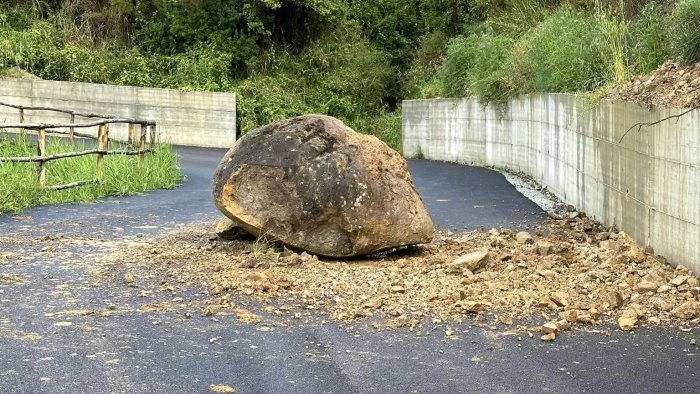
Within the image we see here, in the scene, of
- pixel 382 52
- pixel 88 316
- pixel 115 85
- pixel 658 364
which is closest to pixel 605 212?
pixel 658 364

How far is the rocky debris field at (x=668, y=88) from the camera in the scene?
9492 mm

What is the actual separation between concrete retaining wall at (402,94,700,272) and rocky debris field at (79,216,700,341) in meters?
0.35

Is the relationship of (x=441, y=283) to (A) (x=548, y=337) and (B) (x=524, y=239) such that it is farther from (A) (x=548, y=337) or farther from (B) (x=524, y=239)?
(B) (x=524, y=239)

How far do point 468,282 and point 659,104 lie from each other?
9.59ft

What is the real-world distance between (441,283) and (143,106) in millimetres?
21822

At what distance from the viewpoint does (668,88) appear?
1028 cm

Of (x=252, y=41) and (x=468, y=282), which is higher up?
(x=252, y=41)

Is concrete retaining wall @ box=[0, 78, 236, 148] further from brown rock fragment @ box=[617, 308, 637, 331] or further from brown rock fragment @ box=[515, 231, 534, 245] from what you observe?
brown rock fragment @ box=[617, 308, 637, 331]

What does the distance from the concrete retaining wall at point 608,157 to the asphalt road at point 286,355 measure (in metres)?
2.11

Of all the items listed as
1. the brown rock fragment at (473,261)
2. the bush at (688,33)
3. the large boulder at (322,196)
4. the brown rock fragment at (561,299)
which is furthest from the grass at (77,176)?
the bush at (688,33)

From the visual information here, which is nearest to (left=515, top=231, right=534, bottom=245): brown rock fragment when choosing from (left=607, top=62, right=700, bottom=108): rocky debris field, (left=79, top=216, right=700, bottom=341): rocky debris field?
(left=79, top=216, right=700, bottom=341): rocky debris field

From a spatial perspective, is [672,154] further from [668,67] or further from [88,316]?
[88,316]

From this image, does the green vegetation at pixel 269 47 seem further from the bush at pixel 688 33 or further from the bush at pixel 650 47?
the bush at pixel 688 33

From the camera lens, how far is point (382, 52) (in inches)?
1364
